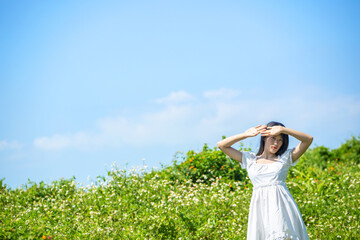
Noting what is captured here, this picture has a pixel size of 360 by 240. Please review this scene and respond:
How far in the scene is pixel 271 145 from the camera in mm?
4453

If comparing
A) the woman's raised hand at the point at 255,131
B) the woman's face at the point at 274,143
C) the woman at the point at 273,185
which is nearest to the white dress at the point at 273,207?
the woman at the point at 273,185

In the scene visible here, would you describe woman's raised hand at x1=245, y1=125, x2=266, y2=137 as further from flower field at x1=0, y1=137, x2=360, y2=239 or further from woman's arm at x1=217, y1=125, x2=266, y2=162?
flower field at x1=0, y1=137, x2=360, y2=239

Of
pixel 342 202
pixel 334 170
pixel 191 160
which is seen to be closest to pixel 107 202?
pixel 191 160

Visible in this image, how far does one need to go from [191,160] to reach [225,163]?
2.74 ft

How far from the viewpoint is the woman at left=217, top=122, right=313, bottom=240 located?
13.7 ft

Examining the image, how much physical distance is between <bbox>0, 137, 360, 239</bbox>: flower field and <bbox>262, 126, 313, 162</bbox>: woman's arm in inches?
86.8

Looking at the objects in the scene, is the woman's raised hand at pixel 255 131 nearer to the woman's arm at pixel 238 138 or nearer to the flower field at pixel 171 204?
the woman's arm at pixel 238 138

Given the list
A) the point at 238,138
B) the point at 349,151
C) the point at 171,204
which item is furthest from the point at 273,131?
the point at 349,151

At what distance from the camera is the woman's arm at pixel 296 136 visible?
4.24 metres

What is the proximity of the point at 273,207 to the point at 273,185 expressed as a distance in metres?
0.24

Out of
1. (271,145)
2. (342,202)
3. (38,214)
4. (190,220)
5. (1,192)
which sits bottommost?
(342,202)

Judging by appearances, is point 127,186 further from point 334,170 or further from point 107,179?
point 334,170

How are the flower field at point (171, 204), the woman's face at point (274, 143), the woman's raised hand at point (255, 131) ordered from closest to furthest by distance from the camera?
1. the woman's raised hand at point (255, 131)
2. the woman's face at point (274, 143)
3. the flower field at point (171, 204)

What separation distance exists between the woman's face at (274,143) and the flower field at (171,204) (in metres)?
2.09
